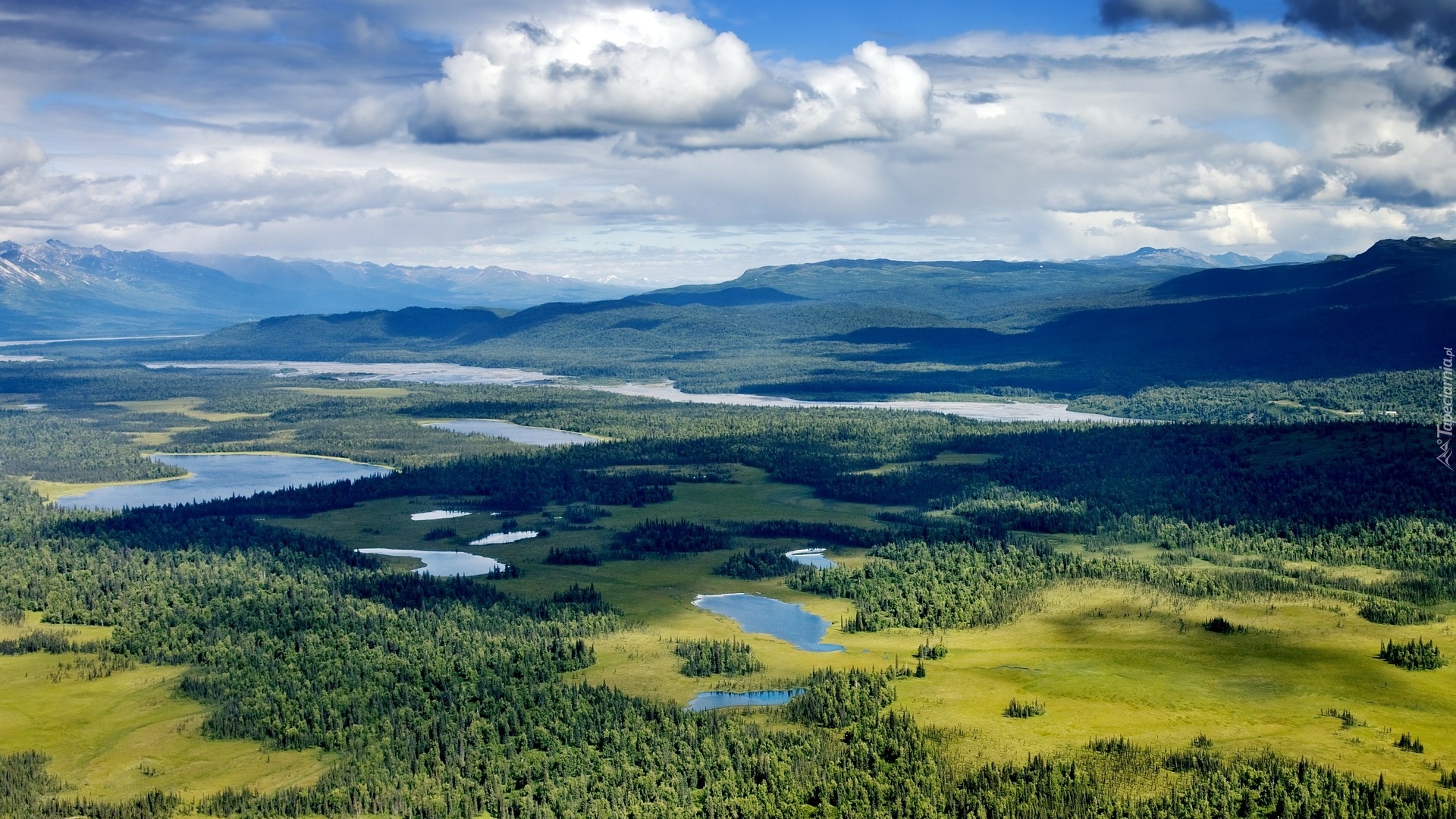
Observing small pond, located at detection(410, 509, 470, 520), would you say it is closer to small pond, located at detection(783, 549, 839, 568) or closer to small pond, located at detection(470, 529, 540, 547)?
small pond, located at detection(470, 529, 540, 547)

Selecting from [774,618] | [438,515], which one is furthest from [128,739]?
[438,515]

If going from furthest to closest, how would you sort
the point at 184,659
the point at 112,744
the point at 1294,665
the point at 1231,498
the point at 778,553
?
the point at 1231,498
the point at 778,553
the point at 184,659
the point at 1294,665
the point at 112,744

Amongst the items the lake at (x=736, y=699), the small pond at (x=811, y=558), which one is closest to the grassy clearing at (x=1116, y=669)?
the lake at (x=736, y=699)

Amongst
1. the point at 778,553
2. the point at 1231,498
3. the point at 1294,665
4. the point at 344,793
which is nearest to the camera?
the point at 344,793

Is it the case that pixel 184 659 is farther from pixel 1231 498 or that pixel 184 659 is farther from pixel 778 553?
pixel 1231 498

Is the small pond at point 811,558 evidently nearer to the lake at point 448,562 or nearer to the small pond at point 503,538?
the lake at point 448,562

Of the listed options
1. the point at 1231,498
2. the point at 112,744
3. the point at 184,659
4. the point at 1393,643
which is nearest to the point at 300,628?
the point at 184,659
